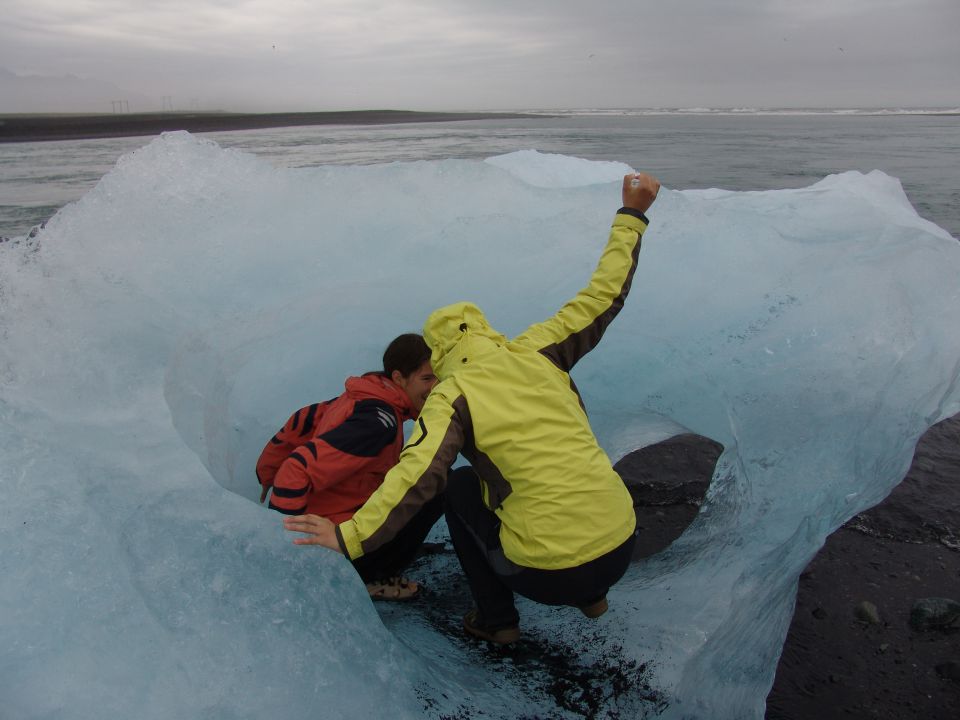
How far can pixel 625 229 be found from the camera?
2691mm

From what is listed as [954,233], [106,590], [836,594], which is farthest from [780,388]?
[954,233]

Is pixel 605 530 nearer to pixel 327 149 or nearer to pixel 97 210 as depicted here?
pixel 97 210

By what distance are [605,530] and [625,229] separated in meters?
1.13

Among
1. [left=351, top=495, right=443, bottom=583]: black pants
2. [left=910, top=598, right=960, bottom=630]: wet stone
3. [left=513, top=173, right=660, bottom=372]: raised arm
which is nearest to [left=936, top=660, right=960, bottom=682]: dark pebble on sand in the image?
[left=910, top=598, right=960, bottom=630]: wet stone

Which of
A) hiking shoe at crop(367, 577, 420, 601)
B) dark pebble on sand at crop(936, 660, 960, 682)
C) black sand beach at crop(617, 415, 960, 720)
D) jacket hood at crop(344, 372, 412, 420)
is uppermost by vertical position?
jacket hood at crop(344, 372, 412, 420)

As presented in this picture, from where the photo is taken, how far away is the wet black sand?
246cm

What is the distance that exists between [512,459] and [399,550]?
1.03 m

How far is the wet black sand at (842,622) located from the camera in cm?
246

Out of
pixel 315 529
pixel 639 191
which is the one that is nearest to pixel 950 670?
pixel 639 191

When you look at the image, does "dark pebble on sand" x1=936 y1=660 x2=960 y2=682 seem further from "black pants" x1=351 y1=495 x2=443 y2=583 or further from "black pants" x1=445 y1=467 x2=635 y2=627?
"black pants" x1=351 y1=495 x2=443 y2=583

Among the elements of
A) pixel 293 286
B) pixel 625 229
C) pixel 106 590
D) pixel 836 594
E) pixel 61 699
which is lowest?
pixel 836 594

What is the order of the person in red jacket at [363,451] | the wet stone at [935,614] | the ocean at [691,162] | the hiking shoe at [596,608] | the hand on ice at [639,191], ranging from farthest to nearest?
the ocean at [691,162]
the wet stone at [935,614]
the hand on ice at [639,191]
the person in red jacket at [363,451]
the hiking shoe at [596,608]

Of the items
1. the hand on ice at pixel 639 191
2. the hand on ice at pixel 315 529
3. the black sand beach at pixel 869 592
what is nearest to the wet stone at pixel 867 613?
the black sand beach at pixel 869 592

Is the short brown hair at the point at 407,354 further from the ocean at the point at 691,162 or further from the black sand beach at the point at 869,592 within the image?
the ocean at the point at 691,162
